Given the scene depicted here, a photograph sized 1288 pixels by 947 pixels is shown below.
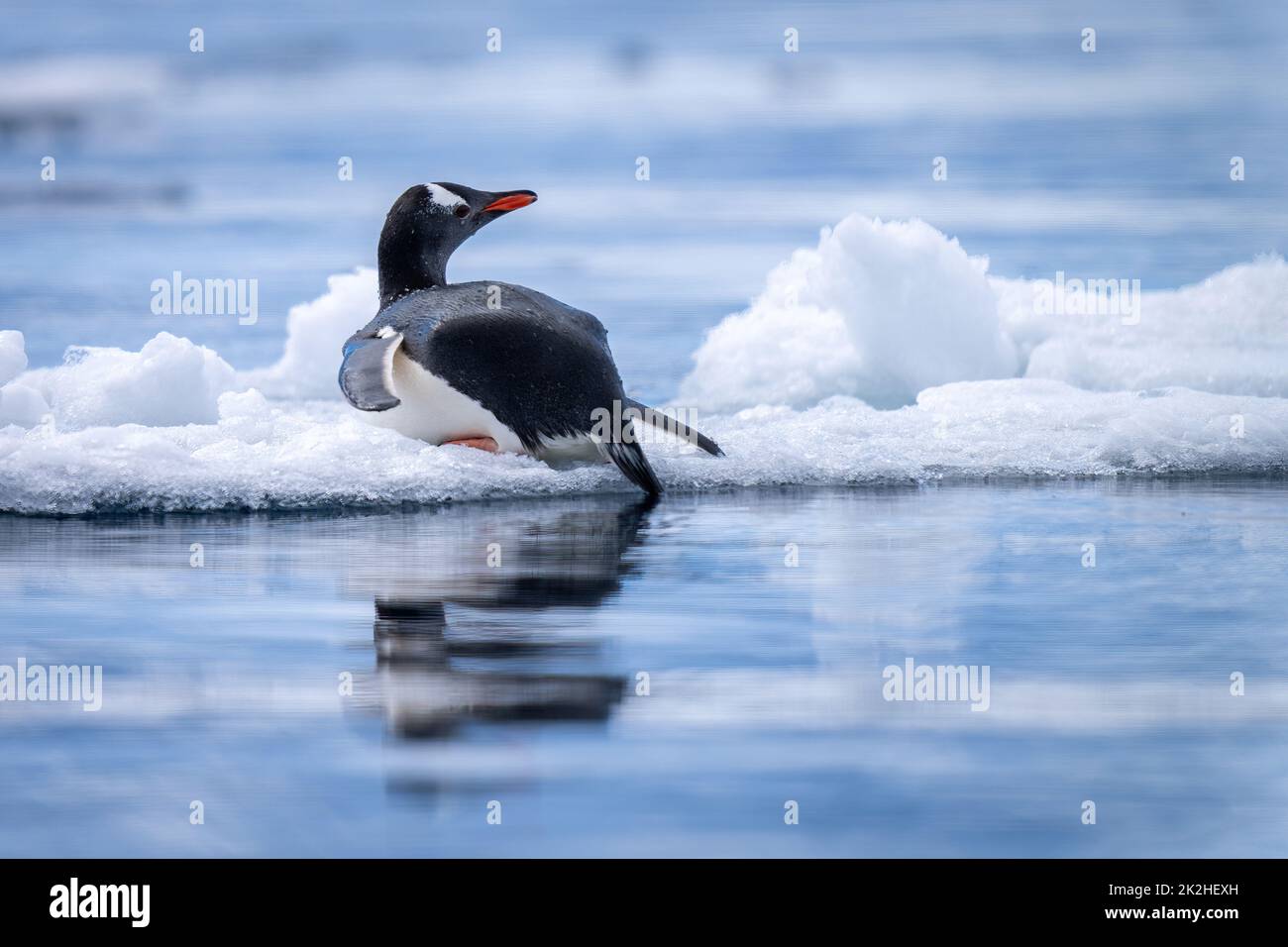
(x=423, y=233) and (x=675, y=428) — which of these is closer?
(x=675, y=428)

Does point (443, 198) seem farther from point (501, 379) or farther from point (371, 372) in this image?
point (371, 372)

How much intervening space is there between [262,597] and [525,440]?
224 centimetres

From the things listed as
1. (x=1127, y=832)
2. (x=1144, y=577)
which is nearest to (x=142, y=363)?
(x=1144, y=577)

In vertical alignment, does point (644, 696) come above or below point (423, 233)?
below

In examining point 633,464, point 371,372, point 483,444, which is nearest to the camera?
point 371,372

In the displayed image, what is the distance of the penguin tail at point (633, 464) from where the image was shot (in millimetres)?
5176

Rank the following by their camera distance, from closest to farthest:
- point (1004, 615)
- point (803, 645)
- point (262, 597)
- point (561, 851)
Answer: point (561, 851) → point (803, 645) → point (1004, 615) → point (262, 597)

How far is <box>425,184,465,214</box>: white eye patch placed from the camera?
6.35 m

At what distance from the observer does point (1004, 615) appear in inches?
116

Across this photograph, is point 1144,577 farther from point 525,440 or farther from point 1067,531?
point 525,440

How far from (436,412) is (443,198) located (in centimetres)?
139

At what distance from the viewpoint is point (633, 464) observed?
Result: 5.18 m

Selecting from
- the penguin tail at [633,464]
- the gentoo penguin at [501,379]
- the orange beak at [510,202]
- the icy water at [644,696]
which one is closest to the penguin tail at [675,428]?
the gentoo penguin at [501,379]

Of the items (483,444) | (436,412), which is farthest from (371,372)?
(483,444)
